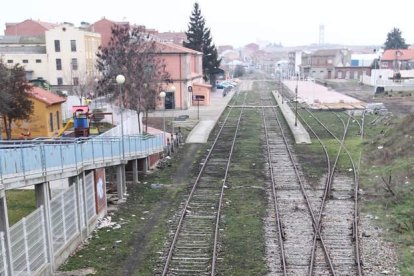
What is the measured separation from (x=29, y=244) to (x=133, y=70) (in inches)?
1045

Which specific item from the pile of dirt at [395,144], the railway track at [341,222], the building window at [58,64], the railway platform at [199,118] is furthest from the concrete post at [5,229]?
the building window at [58,64]

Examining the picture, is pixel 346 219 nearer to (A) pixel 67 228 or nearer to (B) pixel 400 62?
(A) pixel 67 228

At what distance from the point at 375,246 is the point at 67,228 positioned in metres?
9.19

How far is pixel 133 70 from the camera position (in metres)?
37.4

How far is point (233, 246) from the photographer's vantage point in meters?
15.1

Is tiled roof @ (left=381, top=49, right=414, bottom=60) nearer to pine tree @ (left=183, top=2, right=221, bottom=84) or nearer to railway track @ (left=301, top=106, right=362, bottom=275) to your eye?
pine tree @ (left=183, top=2, right=221, bottom=84)

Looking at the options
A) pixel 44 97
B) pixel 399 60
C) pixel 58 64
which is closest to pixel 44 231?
pixel 44 97

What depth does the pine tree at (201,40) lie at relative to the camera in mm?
79800

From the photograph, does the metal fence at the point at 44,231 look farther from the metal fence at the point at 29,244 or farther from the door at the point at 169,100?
the door at the point at 169,100

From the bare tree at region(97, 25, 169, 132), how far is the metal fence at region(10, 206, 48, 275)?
21508 millimetres

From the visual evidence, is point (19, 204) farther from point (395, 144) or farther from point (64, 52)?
point (64, 52)

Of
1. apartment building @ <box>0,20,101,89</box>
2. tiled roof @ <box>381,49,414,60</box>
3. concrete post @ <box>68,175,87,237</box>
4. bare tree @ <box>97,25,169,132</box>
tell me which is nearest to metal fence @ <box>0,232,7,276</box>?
concrete post @ <box>68,175,87,237</box>

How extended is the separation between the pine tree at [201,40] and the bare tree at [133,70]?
36.4 metres

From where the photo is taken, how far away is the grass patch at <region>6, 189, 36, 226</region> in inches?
691
